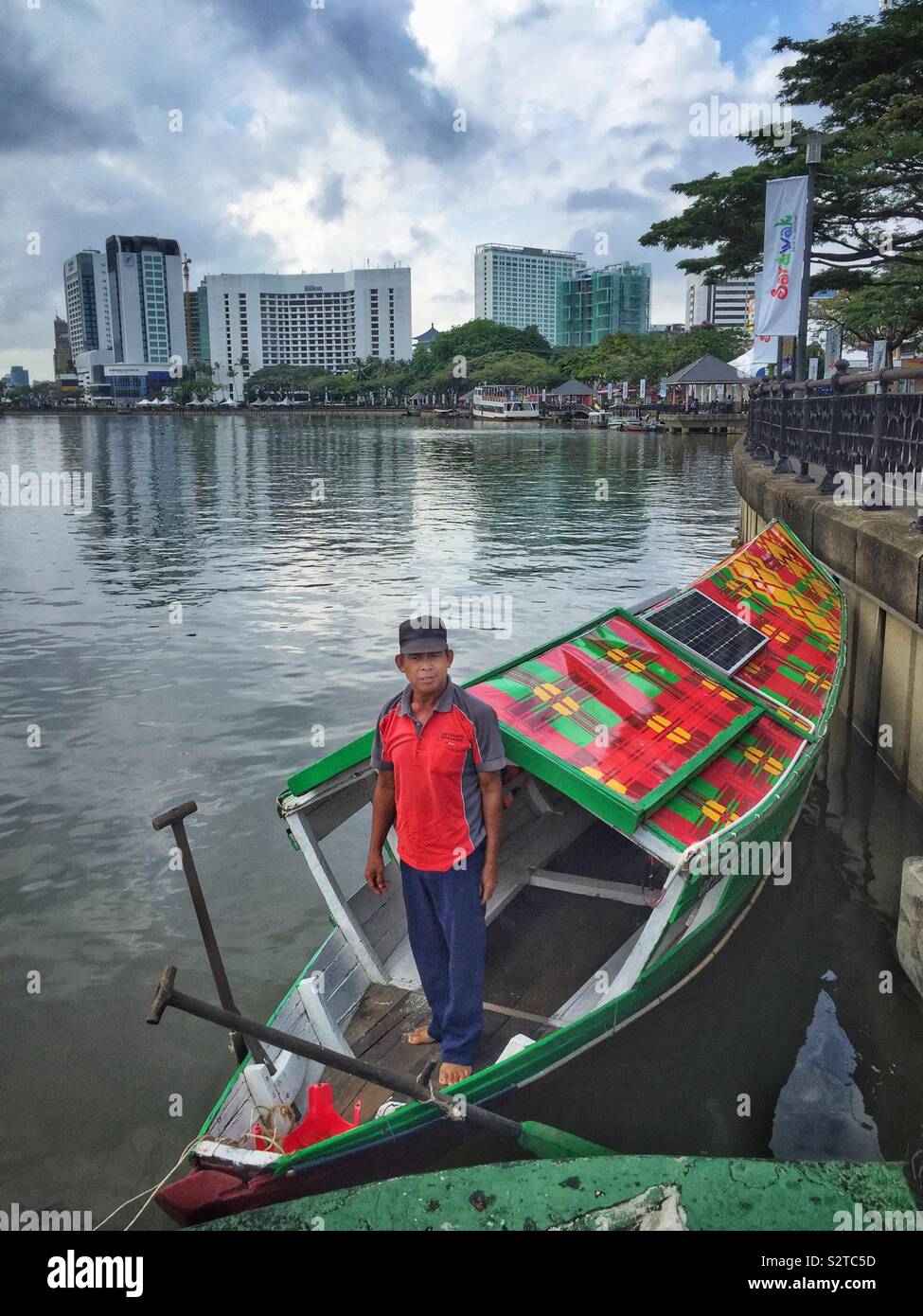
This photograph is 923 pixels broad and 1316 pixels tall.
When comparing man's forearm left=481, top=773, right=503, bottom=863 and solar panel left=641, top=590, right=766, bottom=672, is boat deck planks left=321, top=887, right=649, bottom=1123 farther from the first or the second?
solar panel left=641, top=590, right=766, bottom=672

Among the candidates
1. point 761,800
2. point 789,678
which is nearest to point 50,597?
point 789,678

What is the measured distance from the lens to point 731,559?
10.0 metres

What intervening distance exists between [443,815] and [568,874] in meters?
2.70

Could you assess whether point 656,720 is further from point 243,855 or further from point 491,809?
point 243,855

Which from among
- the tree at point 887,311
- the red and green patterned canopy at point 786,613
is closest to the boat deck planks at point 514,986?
the red and green patterned canopy at point 786,613

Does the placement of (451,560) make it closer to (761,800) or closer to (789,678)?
(789,678)

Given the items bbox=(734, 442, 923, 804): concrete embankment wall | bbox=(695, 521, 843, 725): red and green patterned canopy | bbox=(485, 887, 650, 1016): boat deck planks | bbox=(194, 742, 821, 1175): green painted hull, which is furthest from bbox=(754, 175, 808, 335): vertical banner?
bbox=(485, 887, 650, 1016): boat deck planks

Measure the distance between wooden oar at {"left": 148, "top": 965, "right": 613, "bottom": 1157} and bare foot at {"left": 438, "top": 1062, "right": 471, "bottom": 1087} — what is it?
18.1 inches

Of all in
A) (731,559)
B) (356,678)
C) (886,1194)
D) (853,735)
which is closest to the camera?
(886,1194)

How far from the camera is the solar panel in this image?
7.75m

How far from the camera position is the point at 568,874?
7.23 m

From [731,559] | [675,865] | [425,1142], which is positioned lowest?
[425,1142]

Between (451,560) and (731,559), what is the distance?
44.4 feet

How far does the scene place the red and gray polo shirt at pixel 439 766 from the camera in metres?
4.76
